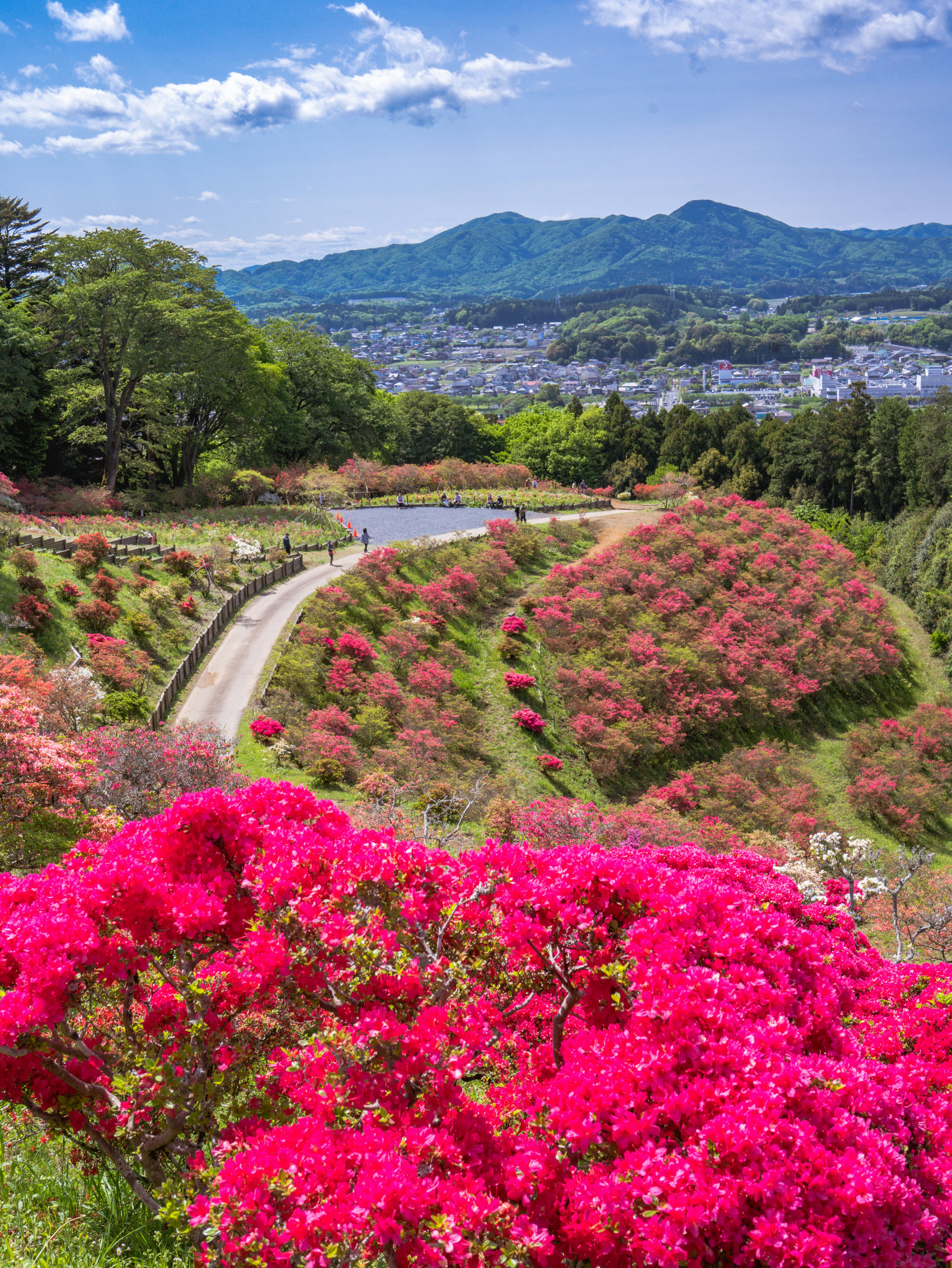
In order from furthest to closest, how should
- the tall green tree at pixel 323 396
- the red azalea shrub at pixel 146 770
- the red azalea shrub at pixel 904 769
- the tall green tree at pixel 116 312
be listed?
the tall green tree at pixel 323 396 → the tall green tree at pixel 116 312 → the red azalea shrub at pixel 904 769 → the red azalea shrub at pixel 146 770

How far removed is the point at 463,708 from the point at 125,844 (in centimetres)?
1798

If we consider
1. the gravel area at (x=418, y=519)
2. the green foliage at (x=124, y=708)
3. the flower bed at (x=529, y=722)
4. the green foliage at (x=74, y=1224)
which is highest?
the gravel area at (x=418, y=519)

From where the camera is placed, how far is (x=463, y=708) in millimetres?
23781

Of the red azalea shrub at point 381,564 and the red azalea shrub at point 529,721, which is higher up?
the red azalea shrub at point 381,564

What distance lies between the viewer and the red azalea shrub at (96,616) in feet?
72.1

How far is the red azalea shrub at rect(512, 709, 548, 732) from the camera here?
24375 millimetres

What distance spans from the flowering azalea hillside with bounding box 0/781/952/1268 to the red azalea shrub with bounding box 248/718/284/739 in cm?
1257

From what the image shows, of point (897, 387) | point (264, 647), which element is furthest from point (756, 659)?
point (897, 387)

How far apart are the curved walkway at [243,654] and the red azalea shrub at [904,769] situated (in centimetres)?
1898

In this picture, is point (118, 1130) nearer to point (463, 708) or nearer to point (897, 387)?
point (463, 708)

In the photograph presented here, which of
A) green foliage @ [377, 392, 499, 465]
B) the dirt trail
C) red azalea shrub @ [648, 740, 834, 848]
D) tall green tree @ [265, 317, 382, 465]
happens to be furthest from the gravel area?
green foliage @ [377, 392, 499, 465]

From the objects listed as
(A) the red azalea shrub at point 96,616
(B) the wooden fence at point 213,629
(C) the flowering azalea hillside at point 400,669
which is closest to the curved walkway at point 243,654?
(B) the wooden fence at point 213,629

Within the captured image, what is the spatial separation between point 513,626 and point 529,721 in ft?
18.2

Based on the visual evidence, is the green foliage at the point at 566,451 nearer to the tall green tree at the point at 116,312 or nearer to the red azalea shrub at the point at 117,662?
the tall green tree at the point at 116,312
